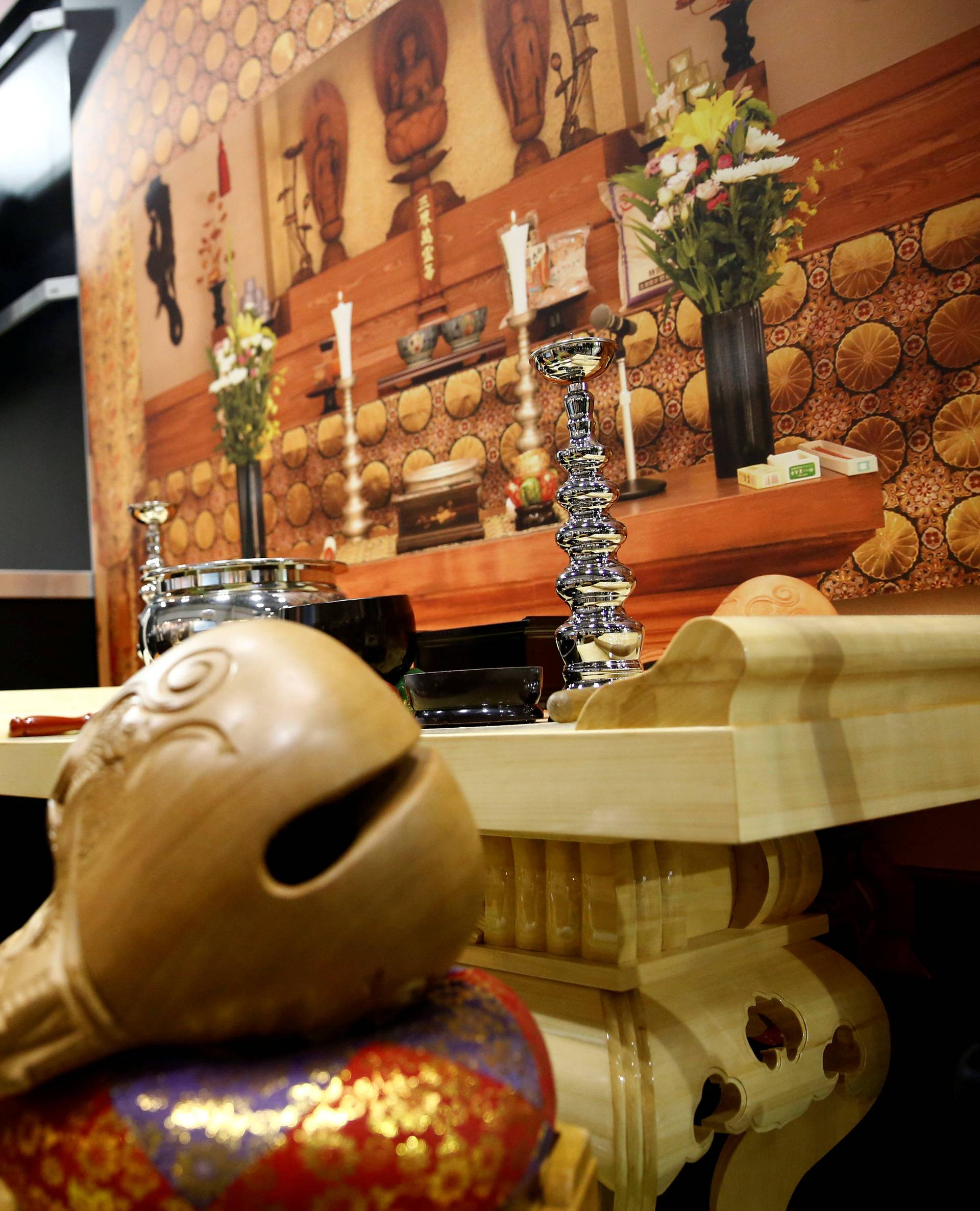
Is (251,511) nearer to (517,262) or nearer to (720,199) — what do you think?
(517,262)

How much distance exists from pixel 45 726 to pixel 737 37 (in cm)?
130

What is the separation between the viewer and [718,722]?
625mm

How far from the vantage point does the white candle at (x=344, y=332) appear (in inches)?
87.0

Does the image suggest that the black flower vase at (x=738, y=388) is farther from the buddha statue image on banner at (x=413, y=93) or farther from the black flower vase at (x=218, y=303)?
the black flower vase at (x=218, y=303)

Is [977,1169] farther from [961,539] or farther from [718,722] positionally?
[961,539]

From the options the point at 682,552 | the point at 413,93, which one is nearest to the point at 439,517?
the point at 682,552

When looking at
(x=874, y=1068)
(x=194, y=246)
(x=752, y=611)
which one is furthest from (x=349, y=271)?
(x=874, y=1068)

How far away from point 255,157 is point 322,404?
2.18 ft

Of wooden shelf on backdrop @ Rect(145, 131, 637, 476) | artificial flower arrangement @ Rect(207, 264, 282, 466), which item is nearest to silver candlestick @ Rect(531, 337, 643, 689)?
wooden shelf on backdrop @ Rect(145, 131, 637, 476)

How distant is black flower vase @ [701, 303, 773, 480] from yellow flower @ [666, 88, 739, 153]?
0.25 meters

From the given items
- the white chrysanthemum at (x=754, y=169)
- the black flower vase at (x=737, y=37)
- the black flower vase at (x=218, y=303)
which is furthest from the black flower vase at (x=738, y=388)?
the black flower vase at (x=218, y=303)

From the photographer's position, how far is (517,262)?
1870mm

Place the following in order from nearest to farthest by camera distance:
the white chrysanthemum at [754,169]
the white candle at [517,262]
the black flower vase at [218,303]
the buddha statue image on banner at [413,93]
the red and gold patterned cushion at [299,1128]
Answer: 1. the red and gold patterned cushion at [299,1128]
2. the white chrysanthemum at [754,169]
3. the white candle at [517,262]
4. the buddha statue image on banner at [413,93]
5. the black flower vase at [218,303]

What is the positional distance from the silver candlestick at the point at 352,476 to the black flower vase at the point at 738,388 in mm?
841
